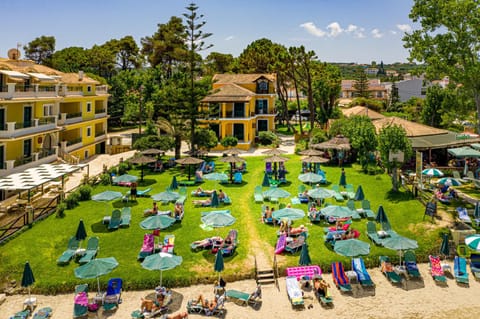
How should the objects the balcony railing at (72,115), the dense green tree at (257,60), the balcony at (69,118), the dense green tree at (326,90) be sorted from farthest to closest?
the dense green tree at (257,60)
the dense green tree at (326,90)
the balcony railing at (72,115)
the balcony at (69,118)

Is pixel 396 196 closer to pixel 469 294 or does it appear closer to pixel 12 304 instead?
pixel 469 294

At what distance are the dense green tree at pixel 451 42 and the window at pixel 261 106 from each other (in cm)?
2742

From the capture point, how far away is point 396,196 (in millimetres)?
23750

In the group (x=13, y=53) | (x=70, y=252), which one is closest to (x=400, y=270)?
(x=70, y=252)

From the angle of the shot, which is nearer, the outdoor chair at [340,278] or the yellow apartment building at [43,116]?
the outdoor chair at [340,278]

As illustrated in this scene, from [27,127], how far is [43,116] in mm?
4001

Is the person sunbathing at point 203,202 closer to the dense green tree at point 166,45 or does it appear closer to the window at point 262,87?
the window at point 262,87

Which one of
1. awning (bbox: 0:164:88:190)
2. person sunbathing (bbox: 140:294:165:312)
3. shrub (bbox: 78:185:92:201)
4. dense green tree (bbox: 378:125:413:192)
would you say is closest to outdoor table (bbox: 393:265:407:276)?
dense green tree (bbox: 378:125:413:192)

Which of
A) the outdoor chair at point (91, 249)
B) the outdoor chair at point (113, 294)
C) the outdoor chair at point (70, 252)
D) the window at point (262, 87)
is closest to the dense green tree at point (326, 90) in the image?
the window at point (262, 87)

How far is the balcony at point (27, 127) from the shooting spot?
25.2 metres

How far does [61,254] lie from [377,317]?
13883 millimetres

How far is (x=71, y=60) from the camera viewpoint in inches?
2542

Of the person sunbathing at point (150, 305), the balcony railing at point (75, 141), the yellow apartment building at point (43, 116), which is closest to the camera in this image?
the person sunbathing at point (150, 305)

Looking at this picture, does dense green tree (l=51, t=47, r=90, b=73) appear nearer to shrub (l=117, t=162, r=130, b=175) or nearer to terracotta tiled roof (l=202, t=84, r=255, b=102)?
terracotta tiled roof (l=202, t=84, r=255, b=102)
